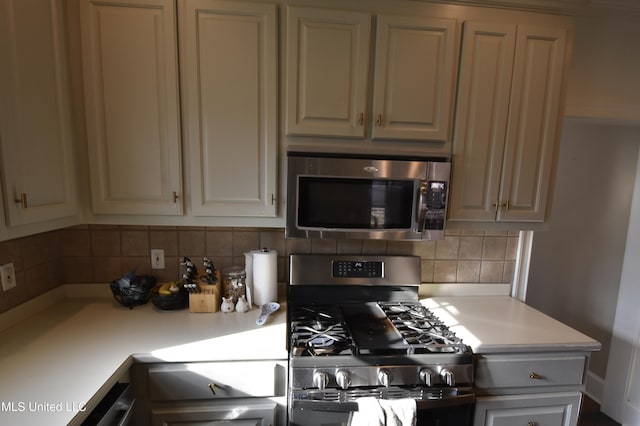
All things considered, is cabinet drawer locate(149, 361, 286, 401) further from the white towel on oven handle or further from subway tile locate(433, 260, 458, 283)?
subway tile locate(433, 260, 458, 283)

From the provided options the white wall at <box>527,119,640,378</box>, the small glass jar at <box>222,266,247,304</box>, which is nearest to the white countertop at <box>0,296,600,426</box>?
the small glass jar at <box>222,266,247,304</box>

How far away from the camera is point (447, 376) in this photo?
4.07 feet

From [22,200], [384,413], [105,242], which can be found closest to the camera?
[22,200]

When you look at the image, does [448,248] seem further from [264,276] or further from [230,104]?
[230,104]

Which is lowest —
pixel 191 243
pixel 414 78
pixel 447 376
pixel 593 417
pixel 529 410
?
pixel 593 417

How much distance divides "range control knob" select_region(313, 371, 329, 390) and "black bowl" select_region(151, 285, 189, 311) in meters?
0.76

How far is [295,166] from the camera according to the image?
1.40 metres

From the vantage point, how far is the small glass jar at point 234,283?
1.57 meters

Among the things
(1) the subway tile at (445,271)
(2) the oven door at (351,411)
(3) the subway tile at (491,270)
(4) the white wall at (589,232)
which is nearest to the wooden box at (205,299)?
(2) the oven door at (351,411)

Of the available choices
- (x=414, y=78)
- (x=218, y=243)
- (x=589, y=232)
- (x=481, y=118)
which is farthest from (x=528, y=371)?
(x=589, y=232)

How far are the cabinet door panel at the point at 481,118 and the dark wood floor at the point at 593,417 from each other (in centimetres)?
193

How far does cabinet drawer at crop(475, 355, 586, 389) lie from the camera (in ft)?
4.44

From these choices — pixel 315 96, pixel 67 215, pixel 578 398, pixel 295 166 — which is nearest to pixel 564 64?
pixel 315 96

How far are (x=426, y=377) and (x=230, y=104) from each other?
1.38m
